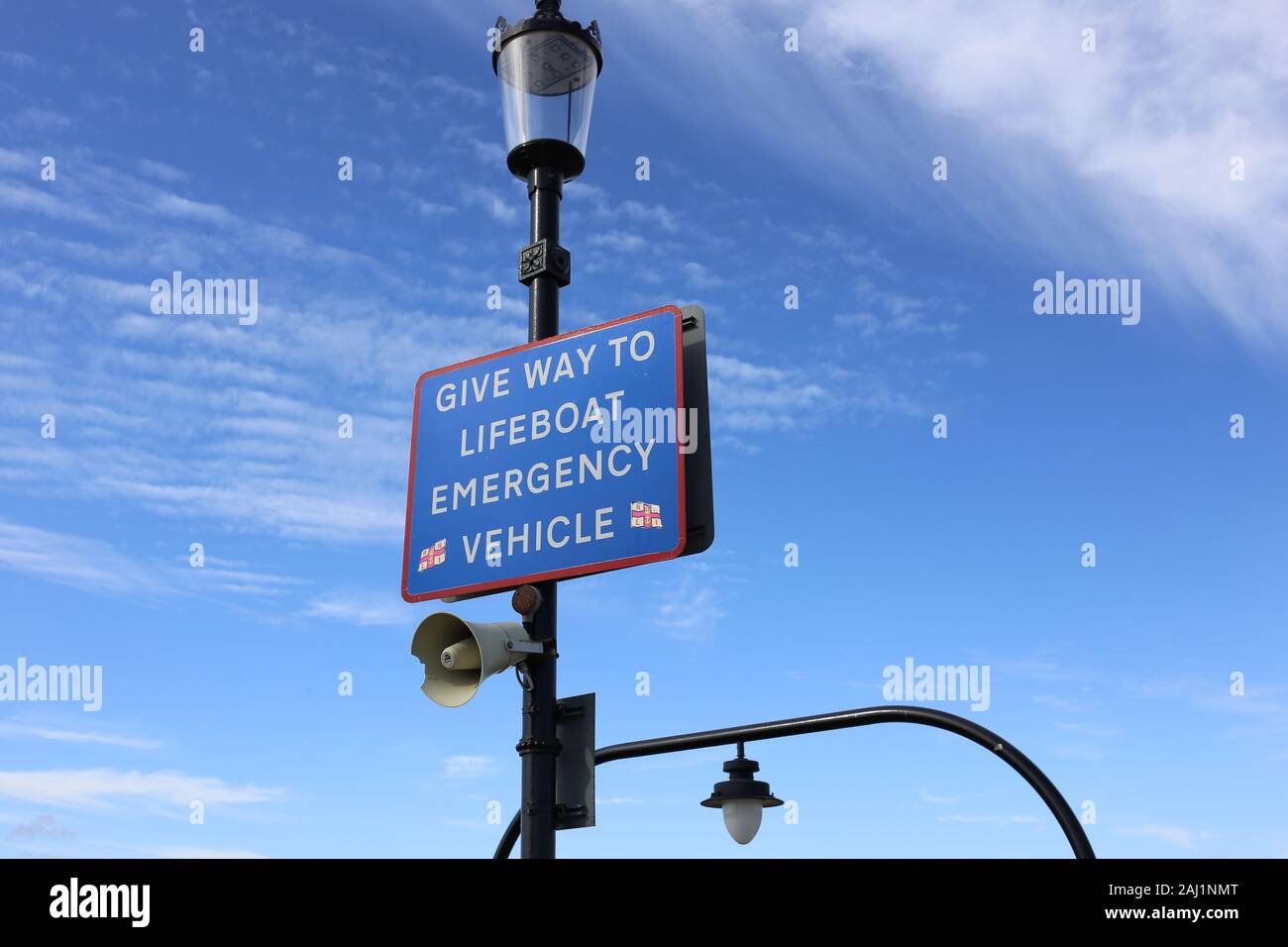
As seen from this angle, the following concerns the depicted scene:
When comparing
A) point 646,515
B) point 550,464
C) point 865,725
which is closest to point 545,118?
point 550,464

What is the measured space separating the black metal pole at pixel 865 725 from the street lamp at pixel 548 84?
13.2 ft

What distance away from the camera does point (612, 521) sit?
6.37 metres

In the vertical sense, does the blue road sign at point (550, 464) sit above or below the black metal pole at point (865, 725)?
above

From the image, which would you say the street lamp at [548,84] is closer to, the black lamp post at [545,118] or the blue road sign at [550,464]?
the black lamp post at [545,118]

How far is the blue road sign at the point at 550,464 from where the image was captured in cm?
636

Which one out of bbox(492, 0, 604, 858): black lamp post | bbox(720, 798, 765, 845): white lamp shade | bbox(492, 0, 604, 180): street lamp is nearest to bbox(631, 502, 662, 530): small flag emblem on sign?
bbox(492, 0, 604, 858): black lamp post

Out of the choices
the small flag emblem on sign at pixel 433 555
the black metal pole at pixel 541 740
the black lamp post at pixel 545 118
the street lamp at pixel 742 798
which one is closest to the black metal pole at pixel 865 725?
the street lamp at pixel 742 798

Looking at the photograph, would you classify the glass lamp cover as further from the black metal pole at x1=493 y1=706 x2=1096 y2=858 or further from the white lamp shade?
the white lamp shade

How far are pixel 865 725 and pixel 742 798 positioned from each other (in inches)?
64.3
